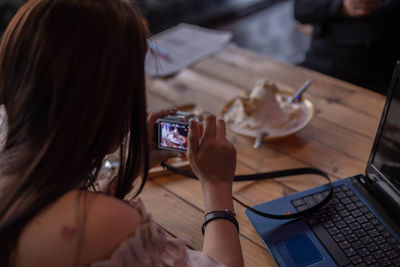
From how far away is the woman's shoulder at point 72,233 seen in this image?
471mm

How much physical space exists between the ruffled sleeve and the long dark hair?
113 millimetres

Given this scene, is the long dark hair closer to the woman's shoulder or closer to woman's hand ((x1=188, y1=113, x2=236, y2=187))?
the woman's shoulder

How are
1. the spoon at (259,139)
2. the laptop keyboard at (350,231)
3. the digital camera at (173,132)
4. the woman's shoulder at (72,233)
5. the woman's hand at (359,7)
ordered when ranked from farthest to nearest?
the woman's hand at (359,7), the spoon at (259,139), the digital camera at (173,132), the laptop keyboard at (350,231), the woman's shoulder at (72,233)

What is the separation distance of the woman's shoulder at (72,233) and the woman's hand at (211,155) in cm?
24

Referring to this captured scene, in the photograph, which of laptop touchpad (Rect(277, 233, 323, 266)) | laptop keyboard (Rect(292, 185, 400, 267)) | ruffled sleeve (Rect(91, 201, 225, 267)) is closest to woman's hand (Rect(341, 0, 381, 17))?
laptop keyboard (Rect(292, 185, 400, 267))

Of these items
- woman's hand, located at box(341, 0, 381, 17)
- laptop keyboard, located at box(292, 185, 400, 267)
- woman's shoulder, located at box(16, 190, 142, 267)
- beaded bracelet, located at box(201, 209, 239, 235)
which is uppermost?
woman's hand, located at box(341, 0, 381, 17)

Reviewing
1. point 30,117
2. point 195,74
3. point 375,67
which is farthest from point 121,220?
point 375,67

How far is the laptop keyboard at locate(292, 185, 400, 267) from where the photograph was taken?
617mm

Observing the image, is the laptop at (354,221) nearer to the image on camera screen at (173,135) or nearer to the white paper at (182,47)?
the image on camera screen at (173,135)

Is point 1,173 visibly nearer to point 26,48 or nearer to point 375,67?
point 26,48

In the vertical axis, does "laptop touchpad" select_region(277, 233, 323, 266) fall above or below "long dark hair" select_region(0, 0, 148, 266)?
below

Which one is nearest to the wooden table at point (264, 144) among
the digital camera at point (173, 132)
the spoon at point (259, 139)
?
the spoon at point (259, 139)

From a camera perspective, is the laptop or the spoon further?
the spoon

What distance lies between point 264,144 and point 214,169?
287 millimetres
